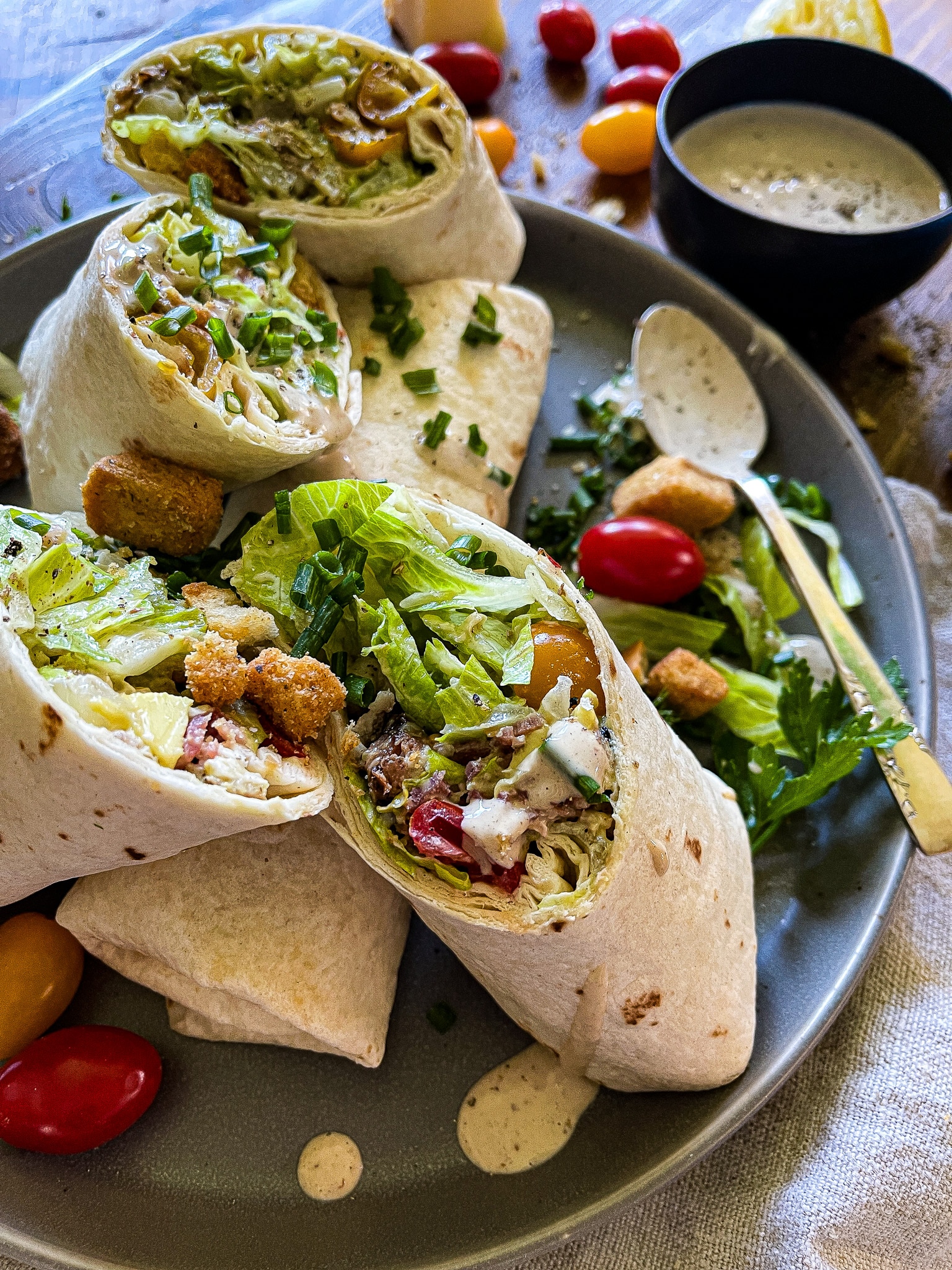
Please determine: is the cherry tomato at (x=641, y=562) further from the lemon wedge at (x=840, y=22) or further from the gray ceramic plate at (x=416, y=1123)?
the lemon wedge at (x=840, y=22)

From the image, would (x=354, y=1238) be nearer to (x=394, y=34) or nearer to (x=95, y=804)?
(x=95, y=804)

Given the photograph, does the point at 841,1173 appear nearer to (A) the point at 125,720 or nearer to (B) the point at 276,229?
(A) the point at 125,720

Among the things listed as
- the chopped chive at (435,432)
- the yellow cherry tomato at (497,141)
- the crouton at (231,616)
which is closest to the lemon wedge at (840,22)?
the yellow cherry tomato at (497,141)

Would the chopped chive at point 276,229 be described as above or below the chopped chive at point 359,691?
above

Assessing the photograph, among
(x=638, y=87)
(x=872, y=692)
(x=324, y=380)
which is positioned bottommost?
(x=872, y=692)

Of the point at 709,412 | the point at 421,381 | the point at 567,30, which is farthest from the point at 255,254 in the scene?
the point at 567,30

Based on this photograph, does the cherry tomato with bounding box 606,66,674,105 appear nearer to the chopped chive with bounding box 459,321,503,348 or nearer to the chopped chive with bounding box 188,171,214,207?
the chopped chive with bounding box 459,321,503,348

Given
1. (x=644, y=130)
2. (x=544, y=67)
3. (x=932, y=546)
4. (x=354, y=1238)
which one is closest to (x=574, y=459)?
(x=932, y=546)
